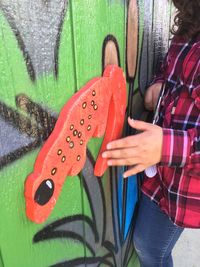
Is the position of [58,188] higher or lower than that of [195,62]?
lower

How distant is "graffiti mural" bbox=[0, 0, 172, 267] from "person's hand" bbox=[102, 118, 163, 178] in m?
0.06

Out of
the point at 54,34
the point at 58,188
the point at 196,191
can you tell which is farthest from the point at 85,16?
the point at 196,191

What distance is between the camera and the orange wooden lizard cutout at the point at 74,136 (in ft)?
2.25

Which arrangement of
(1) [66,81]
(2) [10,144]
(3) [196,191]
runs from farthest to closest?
1. (3) [196,191]
2. (1) [66,81]
3. (2) [10,144]

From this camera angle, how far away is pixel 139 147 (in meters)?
0.86

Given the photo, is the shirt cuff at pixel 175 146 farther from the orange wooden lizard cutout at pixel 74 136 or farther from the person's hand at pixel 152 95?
the person's hand at pixel 152 95

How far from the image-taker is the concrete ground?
1.88 metres

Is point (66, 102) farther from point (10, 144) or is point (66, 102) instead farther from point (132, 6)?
point (132, 6)

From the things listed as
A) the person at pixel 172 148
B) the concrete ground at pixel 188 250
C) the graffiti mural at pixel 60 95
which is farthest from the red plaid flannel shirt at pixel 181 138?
the concrete ground at pixel 188 250

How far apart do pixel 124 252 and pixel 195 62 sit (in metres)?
0.74

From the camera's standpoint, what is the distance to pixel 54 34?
2.22 feet

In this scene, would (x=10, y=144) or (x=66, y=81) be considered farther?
(x=66, y=81)

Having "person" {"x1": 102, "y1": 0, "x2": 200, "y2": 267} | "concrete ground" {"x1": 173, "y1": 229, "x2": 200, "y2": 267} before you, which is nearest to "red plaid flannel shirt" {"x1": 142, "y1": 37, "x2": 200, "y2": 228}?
"person" {"x1": 102, "y1": 0, "x2": 200, "y2": 267}

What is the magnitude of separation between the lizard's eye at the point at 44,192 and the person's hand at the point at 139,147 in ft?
0.70
